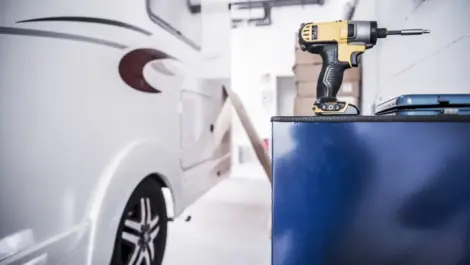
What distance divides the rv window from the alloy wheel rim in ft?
3.51

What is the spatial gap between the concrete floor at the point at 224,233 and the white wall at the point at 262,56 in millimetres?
1716

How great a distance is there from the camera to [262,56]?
5148 millimetres

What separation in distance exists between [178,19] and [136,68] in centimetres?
70

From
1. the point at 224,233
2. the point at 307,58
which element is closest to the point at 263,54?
the point at 307,58

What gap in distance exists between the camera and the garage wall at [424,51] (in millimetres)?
1307

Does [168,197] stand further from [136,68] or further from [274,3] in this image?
[274,3]

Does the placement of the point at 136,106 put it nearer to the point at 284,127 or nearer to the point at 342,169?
the point at 284,127

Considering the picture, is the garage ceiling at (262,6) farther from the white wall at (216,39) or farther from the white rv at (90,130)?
the white rv at (90,130)

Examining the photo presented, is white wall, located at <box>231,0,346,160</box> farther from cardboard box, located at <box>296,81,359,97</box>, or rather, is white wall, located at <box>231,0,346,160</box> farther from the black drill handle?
the black drill handle

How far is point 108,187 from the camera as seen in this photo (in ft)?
4.27

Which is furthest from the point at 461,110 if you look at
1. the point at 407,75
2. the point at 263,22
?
the point at 263,22

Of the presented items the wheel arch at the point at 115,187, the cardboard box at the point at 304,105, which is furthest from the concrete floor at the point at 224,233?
the cardboard box at the point at 304,105

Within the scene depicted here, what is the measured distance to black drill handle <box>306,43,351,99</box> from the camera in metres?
1.29

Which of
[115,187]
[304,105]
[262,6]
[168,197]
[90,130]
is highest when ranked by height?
[262,6]
